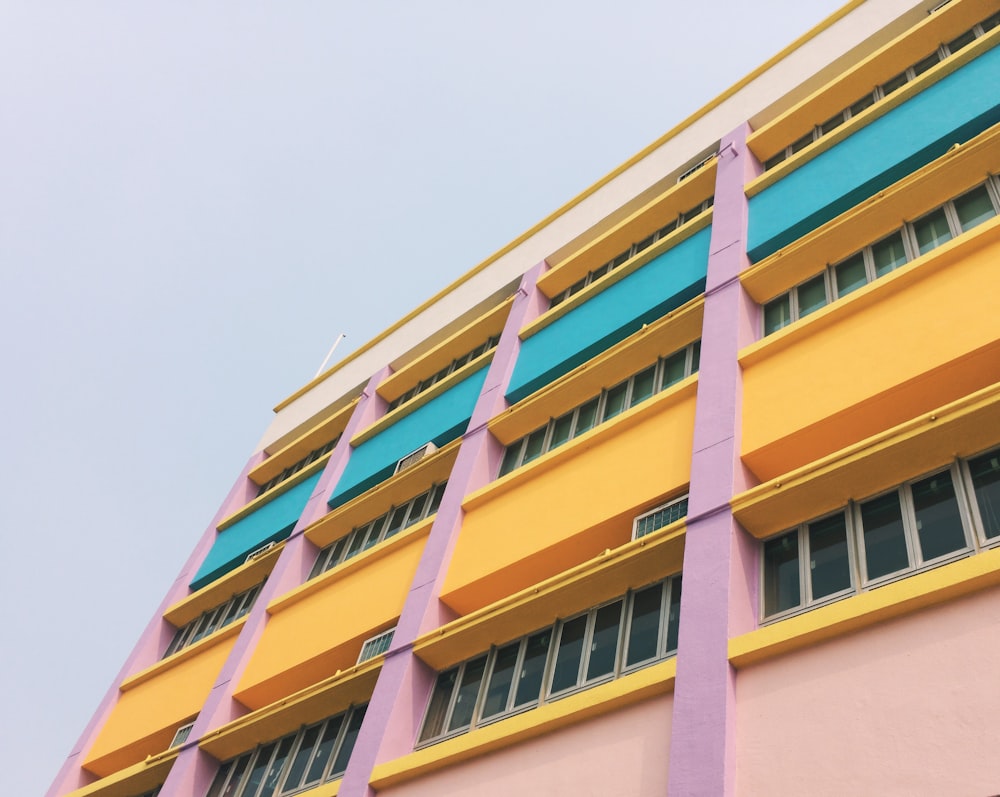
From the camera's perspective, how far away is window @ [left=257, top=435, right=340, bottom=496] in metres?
25.5

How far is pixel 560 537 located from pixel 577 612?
1.38 metres

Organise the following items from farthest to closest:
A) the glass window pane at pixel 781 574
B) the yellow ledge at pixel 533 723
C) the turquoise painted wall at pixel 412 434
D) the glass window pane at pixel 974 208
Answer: the turquoise painted wall at pixel 412 434 < the glass window pane at pixel 974 208 < the glass window pane at pixel 781 574 < the yellow ledge at pixel 533 723

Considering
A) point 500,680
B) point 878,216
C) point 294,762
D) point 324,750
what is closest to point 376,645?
point 324,750

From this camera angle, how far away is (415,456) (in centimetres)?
1917

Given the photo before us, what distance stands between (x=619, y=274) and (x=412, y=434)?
19.4ft

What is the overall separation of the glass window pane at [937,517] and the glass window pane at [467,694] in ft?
20.0

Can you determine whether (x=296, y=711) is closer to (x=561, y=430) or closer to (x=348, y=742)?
(x=348, y=742)

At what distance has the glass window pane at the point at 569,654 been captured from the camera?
36.6ft

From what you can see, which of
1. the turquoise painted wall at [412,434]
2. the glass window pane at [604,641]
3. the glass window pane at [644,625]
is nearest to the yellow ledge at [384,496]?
the turquoise painted wall at [412,434]

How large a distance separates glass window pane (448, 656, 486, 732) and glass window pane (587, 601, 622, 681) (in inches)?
76.5

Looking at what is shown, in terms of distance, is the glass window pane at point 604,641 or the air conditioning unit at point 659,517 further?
the air conditioning unit at point 659,517

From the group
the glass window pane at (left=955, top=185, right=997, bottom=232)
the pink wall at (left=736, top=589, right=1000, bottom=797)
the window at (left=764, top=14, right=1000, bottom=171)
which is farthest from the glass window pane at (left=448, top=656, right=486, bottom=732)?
the window at (left=764, top=14, right=1000, bottom=171)

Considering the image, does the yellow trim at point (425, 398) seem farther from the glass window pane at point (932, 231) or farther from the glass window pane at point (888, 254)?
the glass window pane at point (932, 231)

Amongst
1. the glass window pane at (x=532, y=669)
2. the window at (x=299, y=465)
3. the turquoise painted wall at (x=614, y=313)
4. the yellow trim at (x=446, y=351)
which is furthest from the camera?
the window at (x=299, y=465)
